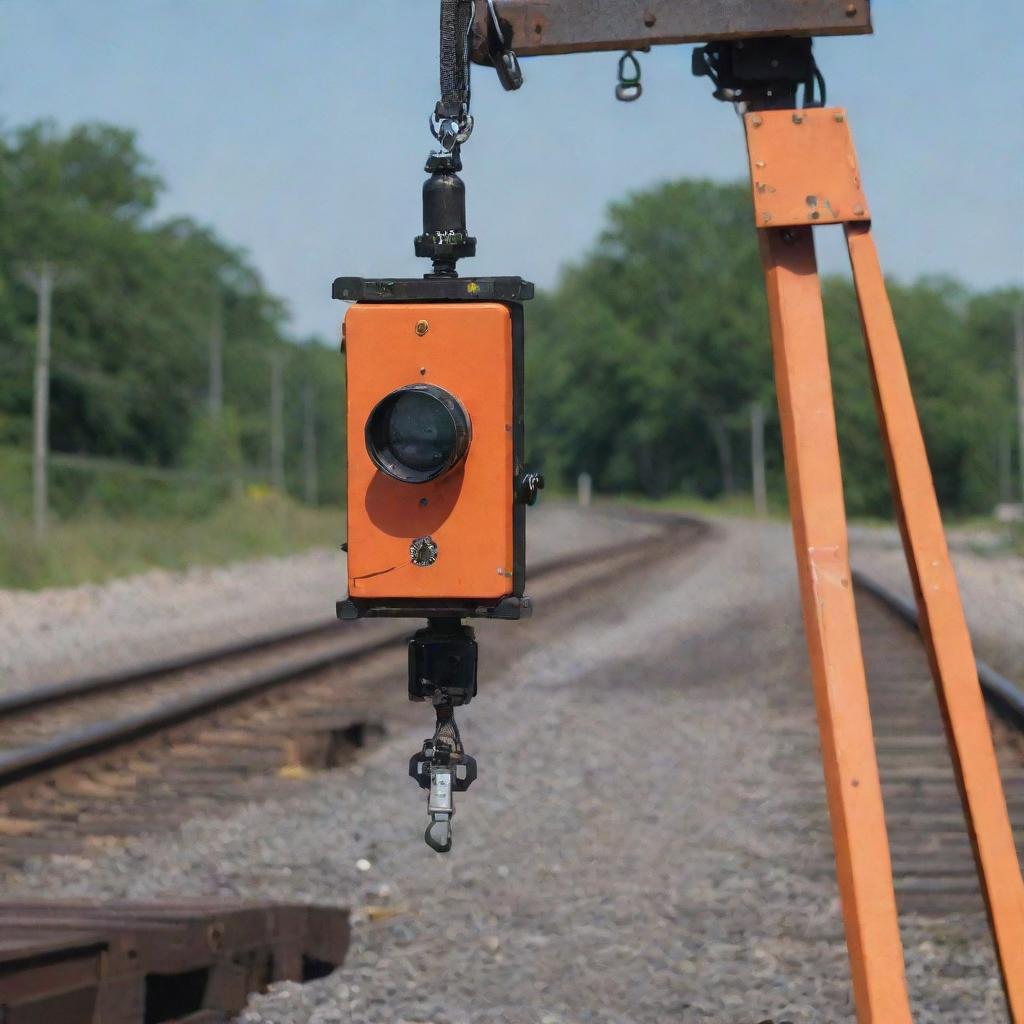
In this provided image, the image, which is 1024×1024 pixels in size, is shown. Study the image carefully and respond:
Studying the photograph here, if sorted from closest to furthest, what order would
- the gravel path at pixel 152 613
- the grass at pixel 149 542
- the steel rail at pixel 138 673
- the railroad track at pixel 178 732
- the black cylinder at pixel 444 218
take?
the black cylinder at pixel 444 218, the railroad track at pixel 178 732, the steel rail at pixel 138 673, the gravel path at pixel 152 613, the grass at pixel 149 542

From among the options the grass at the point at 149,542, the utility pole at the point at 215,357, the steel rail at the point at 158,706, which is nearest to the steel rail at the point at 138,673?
the steel rail at the point at 158,706

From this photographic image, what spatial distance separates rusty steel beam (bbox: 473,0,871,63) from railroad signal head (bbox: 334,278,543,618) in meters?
0.45

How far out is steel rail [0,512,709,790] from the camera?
6.63 meters

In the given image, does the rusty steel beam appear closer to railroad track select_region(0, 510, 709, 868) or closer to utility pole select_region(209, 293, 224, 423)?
railroad track select_region(0, 510, 709, 868)

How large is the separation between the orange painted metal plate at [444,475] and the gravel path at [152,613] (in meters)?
8.42

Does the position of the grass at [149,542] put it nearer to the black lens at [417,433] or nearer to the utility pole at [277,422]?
the black lens at [417,433]

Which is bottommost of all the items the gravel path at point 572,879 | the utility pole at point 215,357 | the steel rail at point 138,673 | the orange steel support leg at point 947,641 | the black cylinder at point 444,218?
the gravel path at point 572,879

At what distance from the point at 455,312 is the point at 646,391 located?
83.9 metres

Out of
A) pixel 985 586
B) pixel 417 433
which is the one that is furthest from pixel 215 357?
pixel 417 433

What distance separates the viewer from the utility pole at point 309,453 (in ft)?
279

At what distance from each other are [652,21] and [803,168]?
0.34 m

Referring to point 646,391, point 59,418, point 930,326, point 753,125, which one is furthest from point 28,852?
point 930,326

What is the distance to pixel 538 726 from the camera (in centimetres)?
840

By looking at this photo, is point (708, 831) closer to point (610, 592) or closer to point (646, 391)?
point (610, 592)
